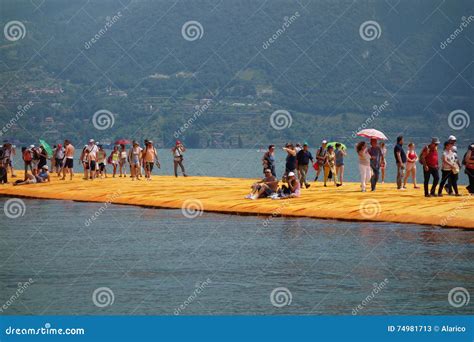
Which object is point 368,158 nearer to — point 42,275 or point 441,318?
point 42,275

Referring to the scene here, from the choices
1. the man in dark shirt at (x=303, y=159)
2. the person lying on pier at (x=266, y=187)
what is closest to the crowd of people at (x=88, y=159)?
the man in dark shirt at (x=303, y=159)

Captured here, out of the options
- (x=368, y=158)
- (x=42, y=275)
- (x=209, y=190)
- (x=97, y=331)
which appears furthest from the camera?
(x=209, y=190)

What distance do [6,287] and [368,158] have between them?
19112 mm

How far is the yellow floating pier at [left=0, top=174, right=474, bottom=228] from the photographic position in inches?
1325

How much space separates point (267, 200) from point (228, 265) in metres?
13.0

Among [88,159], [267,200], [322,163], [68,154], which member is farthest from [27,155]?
[267,200]

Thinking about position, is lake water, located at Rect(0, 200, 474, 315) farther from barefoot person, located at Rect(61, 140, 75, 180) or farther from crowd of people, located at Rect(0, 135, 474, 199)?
barefoot person, located at Rect(61, 140, 75, 180)

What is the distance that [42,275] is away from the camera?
24.1 meters

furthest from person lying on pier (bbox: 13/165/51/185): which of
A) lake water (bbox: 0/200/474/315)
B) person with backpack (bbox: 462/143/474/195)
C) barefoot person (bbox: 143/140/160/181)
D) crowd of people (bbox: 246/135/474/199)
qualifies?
person with backpack (bbox: 462/143/474/195)

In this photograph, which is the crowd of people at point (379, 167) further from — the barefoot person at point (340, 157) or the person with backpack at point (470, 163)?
the barefoot person at point (340, 157)

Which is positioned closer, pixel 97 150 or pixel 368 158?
pixel 368 158

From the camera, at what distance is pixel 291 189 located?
3856cm

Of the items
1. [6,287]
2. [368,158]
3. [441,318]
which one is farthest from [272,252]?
[368,158]

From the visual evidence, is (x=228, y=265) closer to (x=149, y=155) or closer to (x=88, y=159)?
(x=149, y=155)
